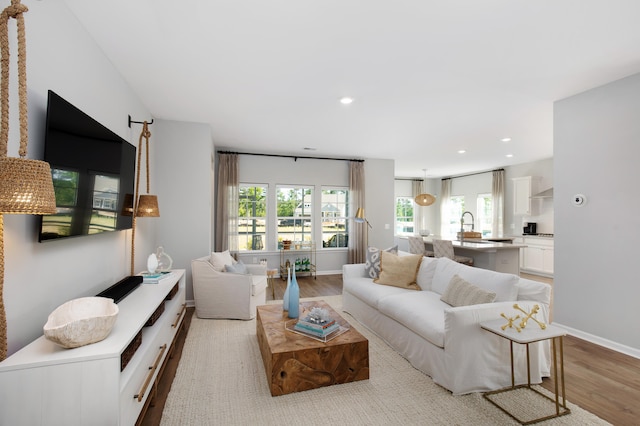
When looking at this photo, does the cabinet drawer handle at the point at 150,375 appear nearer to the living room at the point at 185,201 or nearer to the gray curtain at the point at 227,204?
the living room at the point at 185,201

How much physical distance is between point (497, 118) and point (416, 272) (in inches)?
97.3

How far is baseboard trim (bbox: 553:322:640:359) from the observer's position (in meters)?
2.98

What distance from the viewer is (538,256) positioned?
23.1ft

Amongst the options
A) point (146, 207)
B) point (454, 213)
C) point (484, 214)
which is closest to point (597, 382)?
point (146, 207)

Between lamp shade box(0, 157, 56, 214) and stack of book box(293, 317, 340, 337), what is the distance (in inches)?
77.2

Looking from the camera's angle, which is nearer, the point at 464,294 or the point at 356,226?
the point at 464,294

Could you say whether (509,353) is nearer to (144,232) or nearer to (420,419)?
(420,419)

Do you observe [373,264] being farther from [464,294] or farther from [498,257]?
[498,257]

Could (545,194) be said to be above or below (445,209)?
above

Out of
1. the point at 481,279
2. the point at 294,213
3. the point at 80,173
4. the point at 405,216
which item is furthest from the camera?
the point at 405,216

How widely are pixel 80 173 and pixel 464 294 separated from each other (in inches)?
125

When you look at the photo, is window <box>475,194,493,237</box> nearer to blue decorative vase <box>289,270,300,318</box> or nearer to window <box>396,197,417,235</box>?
window <box>396,197,417,235</box>

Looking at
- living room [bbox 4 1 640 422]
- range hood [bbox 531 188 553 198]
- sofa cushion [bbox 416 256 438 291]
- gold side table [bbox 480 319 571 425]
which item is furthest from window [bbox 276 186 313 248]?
range hood [bbox 531 188 553 198]

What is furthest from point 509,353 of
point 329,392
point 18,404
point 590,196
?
point 18,404
